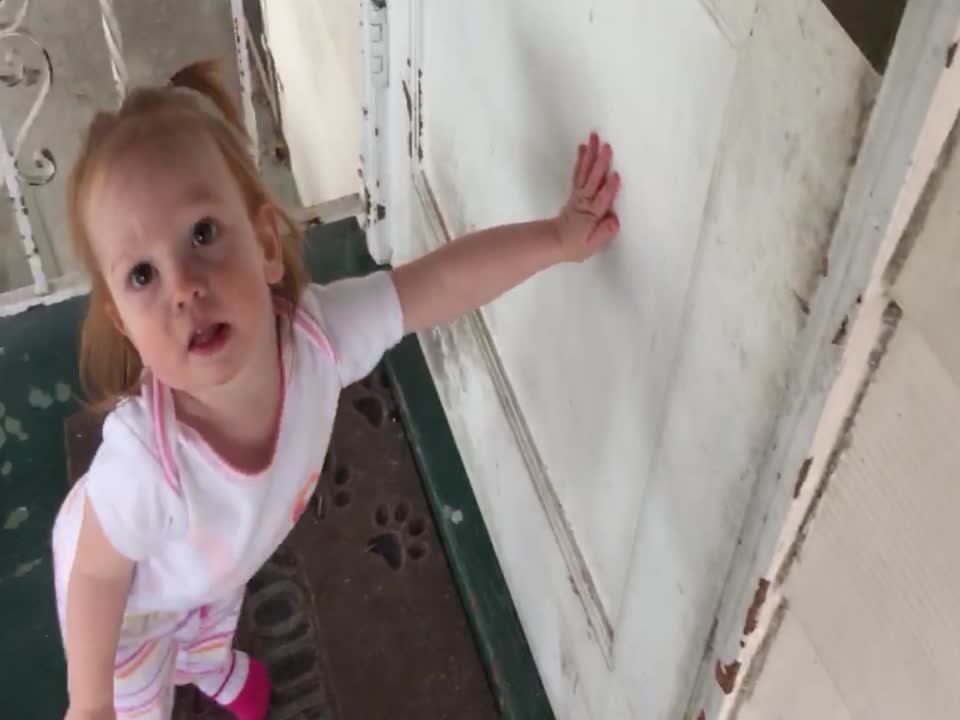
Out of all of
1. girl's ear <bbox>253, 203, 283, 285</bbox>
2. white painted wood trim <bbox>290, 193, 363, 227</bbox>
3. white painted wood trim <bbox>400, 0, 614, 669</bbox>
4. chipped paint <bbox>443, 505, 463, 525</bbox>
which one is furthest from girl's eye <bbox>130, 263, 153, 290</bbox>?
white painted wood trim <bbox>290, 193, 363, 227</bbox>

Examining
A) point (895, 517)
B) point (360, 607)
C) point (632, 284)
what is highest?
point (360, 607)

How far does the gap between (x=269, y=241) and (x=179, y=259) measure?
0.38 ft

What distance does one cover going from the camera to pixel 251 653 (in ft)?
4.17

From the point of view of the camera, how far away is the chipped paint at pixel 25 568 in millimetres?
1304

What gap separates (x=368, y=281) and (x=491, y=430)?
313 mm

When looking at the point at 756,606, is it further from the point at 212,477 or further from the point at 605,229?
the point at 212,477

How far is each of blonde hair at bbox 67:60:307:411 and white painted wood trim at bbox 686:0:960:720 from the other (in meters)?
0.47

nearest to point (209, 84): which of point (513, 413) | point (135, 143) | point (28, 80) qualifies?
point (135, 143)

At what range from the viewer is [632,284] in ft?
2.50

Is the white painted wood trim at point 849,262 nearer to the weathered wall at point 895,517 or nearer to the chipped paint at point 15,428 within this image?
the weathered wall at point 895,517

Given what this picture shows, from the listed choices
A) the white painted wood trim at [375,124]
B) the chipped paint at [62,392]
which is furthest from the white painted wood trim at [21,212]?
the white painted wood trim at [375,124]

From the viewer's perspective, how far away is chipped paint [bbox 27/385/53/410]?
142cm

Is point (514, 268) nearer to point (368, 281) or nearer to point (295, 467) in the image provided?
point (368, 281)

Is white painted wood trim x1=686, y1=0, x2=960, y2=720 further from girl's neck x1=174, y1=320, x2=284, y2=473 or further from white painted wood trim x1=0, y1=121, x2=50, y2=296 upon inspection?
white painted wood trim x1=0, y1=121, x2=50, y2=296
